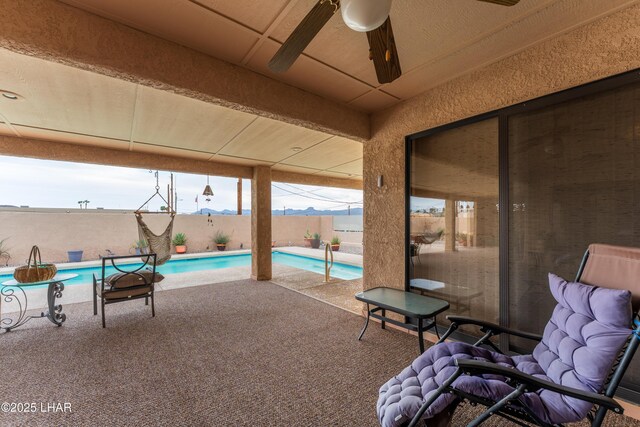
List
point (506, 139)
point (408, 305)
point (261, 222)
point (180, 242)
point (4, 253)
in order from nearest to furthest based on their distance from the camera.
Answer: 1. point (506, 139)
2. point (408, 305)
3. point (261, 222)
4. point (4, 253)
5. point (180, 242)

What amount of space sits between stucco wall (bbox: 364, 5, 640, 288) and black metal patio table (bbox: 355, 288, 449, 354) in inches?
13.0

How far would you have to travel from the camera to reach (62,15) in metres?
1.57

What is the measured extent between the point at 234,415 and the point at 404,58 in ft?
9.39

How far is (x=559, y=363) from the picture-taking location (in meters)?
1.38

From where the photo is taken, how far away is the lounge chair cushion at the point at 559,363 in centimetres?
119

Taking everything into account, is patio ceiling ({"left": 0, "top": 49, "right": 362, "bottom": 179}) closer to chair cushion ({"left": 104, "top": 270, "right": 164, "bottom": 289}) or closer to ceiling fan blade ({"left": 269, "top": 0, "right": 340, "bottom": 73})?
ceiling fan blade ({"left": 269, "top": 0, "right": 340, "bottom": 73})

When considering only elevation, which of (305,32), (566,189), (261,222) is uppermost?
(305,32)

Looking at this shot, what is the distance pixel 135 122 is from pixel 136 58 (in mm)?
1805

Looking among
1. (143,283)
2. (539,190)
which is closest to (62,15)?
(143,283)

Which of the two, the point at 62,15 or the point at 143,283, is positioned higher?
the point at 62,15

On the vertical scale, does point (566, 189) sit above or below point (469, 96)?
below

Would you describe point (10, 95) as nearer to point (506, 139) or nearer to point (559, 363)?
point (506, 139)

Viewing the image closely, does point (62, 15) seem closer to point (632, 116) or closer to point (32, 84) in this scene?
point (32, 84)

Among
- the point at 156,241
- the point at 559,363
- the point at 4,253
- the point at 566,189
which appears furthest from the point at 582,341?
the point at 4,253
